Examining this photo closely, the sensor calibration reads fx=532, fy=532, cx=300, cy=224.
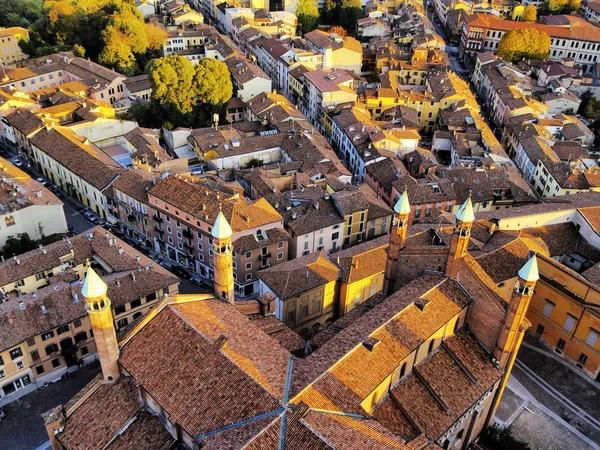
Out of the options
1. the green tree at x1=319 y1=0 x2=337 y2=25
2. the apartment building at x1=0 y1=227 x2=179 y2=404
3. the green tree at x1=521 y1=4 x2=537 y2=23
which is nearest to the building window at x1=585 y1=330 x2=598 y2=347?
the apartment building at x1=0 y1=227 x2=179 y2=404

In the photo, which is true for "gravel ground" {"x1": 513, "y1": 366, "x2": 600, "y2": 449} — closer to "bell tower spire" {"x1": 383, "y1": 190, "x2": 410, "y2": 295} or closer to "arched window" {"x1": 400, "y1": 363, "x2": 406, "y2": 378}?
"arched window" {"x1": 400, "y1": 363, "x2": 406, "y2": 378}

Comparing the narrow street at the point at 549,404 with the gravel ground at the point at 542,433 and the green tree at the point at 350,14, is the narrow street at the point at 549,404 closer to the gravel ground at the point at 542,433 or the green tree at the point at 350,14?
the gravel ground at the point at 542,433

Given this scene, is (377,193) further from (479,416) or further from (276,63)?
(276,63)

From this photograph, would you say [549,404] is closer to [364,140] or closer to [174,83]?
[364,140]

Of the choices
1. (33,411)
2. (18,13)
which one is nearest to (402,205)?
(33,411)

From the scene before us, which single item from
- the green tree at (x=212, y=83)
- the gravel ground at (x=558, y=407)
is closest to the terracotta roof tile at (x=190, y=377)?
the gravel ground at (x=558, y=407)
